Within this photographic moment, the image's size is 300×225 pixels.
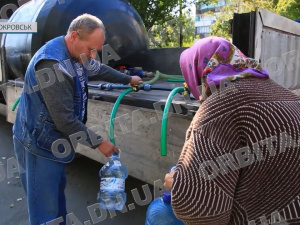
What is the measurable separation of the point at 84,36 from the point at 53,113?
1.54ft

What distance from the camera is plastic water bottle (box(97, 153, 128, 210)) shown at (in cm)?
218

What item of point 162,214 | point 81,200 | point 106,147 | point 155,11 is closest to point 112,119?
point 106,147

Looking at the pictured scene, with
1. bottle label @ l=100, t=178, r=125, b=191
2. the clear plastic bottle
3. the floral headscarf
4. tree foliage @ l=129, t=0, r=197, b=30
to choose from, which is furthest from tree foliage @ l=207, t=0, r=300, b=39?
the floral headscarf

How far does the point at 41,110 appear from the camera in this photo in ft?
6.42

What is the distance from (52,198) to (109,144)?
1.66 feet

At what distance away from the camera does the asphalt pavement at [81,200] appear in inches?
117

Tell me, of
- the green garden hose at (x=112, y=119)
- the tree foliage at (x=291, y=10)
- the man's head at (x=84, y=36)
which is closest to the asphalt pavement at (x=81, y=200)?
the green garden hose at (x=112, y=119)

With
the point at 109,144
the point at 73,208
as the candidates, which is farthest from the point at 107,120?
the point at 73,208

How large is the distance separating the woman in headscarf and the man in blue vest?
3.20 ft

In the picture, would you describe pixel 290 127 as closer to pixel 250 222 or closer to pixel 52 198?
pixel 250 222

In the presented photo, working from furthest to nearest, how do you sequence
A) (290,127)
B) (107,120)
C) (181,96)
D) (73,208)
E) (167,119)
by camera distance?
(73,208)
(107,120)
(181,96)
(167,119)
(290,127)

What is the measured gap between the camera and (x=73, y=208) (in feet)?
10.3

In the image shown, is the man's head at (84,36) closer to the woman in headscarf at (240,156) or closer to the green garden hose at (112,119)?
the green garden hose at (112,119)

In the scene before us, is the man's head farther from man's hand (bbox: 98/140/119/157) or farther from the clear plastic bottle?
the clear plastic bottle
